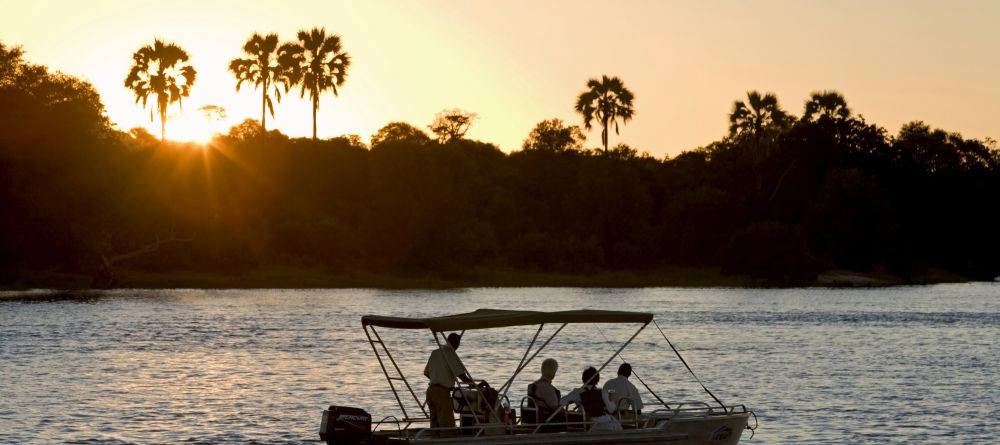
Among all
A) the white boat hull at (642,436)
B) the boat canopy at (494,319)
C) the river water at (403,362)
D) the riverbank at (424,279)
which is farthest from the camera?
the riverbank at (424,279)

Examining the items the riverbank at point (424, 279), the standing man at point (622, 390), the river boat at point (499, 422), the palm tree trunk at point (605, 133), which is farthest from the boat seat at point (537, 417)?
the palm tree trunk at point (605, 133)

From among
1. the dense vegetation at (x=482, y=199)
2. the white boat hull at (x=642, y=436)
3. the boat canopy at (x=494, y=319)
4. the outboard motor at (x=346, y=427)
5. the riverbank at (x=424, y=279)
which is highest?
the dense vegetation at (x=482, y=199)

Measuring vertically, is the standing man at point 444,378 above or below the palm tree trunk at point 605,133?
below

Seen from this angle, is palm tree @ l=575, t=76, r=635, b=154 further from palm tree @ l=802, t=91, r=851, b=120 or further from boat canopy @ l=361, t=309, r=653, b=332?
boat canopy @ l=361, t=309, r=653, b=332

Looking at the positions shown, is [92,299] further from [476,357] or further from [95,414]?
[95,414]

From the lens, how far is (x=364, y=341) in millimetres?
62938

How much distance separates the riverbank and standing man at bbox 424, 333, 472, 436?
76943mm

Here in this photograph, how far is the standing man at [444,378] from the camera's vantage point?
23.5 m

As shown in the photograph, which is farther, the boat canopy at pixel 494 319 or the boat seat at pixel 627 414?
the boat seat at pixel 627 414

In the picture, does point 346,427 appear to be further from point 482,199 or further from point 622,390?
point 482,199

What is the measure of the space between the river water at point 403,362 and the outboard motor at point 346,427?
7078mm

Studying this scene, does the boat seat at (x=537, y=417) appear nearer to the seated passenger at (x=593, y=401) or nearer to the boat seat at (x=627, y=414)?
the seated passenger at (x=593, y=401)

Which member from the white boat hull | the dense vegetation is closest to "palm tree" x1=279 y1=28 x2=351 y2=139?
the dense vegetation

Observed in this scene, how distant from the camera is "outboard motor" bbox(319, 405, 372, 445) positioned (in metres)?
24.0
